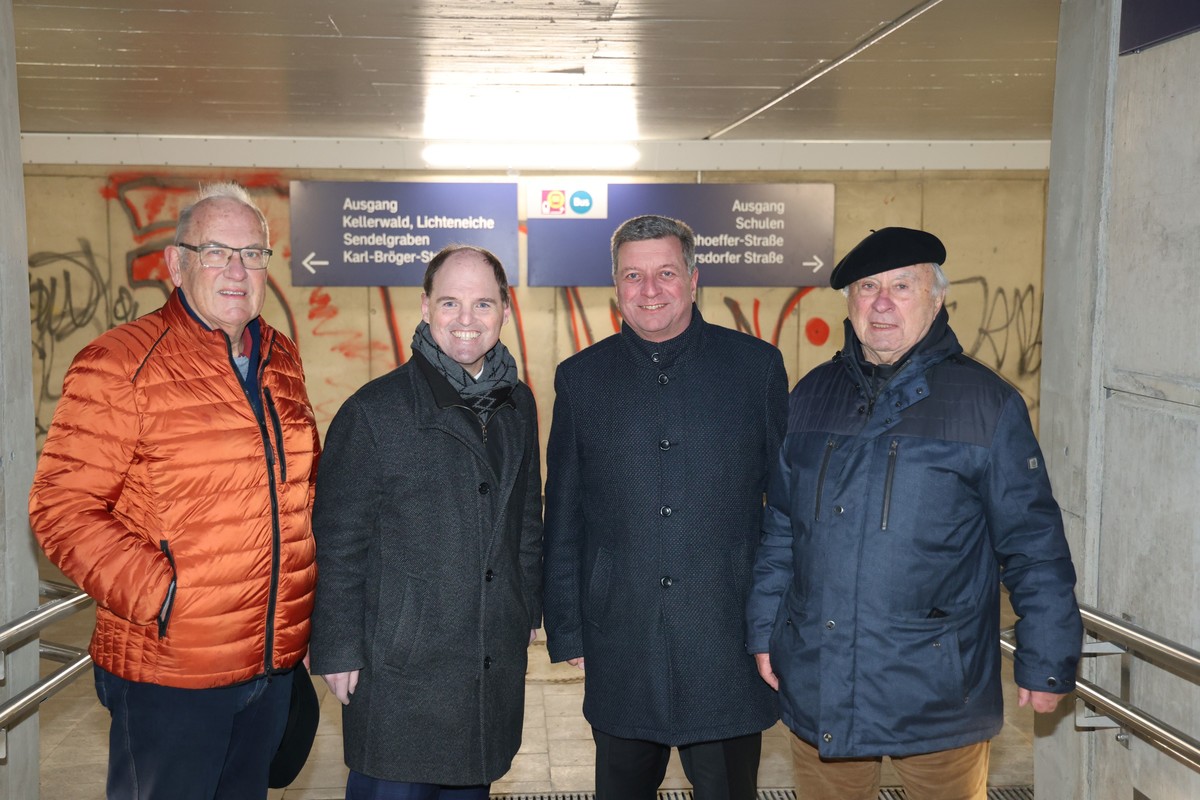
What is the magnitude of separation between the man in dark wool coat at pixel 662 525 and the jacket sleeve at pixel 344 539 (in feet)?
2.01

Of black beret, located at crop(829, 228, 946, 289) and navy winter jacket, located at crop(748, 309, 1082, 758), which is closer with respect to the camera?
navy winter jacket, located at crop(748, 309, 1082, 758)

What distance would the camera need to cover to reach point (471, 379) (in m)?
2.88

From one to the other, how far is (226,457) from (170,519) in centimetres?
19

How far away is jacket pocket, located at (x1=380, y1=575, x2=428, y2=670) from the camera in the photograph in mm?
2727

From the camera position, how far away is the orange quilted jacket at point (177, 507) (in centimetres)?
245

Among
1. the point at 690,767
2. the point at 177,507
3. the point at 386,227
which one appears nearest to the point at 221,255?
the point at 177,507

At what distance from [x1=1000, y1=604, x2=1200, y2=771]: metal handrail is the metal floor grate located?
1488mm

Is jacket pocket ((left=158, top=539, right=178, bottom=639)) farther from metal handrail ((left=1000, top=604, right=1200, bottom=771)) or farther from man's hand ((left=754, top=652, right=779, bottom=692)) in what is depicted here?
metal handrail ((left=1000, top=604, right=1200, bottom=771))

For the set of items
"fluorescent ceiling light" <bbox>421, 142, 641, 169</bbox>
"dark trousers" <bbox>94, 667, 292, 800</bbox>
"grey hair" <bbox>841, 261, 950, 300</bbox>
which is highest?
"fluorescent ceiling light" <bbox>421, 142, 641, 169</bbox>

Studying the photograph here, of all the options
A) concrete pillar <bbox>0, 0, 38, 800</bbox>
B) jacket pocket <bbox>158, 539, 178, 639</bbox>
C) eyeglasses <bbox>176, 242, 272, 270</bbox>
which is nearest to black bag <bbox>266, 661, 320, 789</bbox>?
jacket pocket <bbox>158, 539, 178, 639</bbox>

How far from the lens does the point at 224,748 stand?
2719 mm

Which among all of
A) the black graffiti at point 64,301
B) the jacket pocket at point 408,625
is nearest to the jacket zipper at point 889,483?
the jacket pocket at point 408,625

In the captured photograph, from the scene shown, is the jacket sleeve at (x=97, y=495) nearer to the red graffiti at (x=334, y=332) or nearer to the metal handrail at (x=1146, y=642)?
the metal handrail at (x=1146, y=642)

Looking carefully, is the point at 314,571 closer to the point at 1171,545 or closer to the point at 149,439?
the point at 149,439
